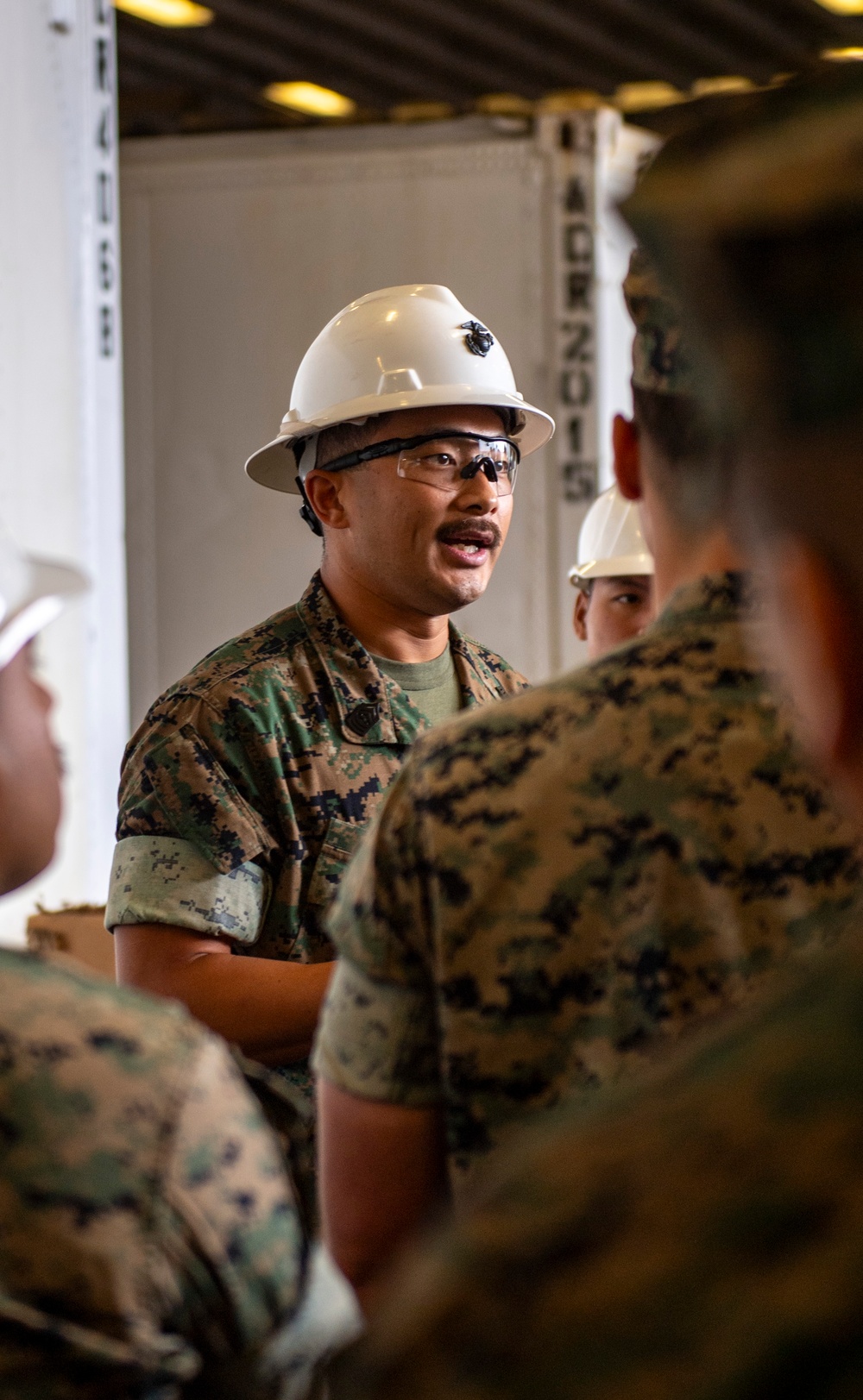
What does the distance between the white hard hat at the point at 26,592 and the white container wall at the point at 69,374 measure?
2792 millimetres

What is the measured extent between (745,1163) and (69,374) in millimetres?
4401

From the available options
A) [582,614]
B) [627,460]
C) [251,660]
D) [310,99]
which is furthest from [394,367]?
[310,99]

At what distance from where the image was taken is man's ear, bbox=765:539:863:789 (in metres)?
0.57

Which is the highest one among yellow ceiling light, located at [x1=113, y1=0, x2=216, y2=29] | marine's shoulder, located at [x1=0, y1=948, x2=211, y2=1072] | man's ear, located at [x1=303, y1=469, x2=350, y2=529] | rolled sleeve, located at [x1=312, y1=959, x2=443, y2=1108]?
yellow ceiling light, located at [x1=113, y1=0, x2=216, y2=29]

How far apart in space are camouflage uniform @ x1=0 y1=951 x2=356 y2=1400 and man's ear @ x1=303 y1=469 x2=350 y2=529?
79.5 inches

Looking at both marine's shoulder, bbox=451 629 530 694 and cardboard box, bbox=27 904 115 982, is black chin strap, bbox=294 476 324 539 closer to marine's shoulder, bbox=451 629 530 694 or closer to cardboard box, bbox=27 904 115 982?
marine's shoulder, bbox=451 629 530 694

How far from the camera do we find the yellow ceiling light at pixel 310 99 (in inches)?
419

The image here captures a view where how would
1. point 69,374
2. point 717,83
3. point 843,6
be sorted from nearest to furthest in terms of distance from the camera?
point 69,374 < point 843,6 < point 717,83

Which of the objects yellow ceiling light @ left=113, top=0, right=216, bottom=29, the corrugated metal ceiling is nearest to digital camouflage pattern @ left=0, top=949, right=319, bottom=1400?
the corrugated metal ceiling

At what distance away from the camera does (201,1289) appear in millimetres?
1051

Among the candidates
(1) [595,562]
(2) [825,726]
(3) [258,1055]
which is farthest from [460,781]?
(1) [595,562]

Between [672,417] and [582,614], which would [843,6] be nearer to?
[582,614]

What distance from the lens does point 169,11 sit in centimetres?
885

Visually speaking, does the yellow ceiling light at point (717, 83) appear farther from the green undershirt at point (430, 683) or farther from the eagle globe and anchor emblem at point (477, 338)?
the green undershirt at point (430, 683)
